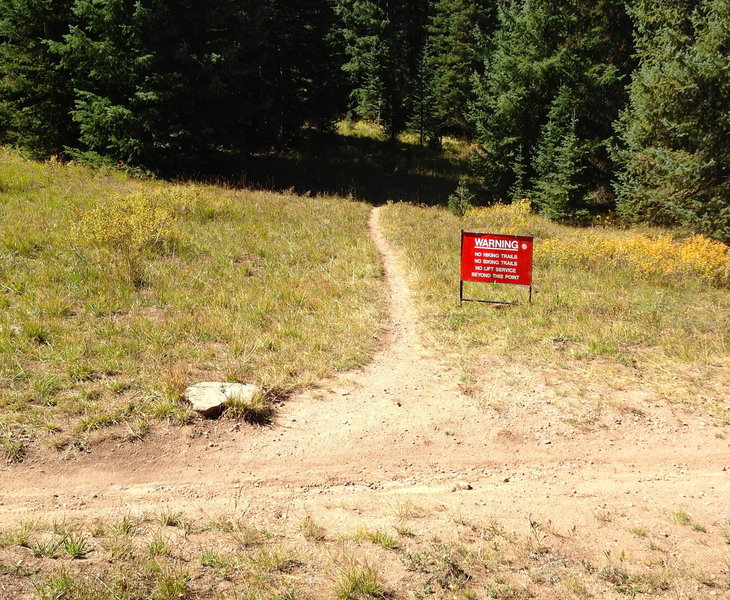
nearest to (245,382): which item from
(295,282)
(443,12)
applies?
(295,282)

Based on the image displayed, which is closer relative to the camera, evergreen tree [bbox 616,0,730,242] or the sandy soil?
the sandy soil

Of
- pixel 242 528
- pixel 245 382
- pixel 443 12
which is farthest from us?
pixel 443 12

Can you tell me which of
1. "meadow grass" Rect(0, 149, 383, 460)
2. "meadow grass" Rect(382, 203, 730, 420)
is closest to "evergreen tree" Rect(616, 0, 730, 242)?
"meadow grass" Rect(382, 203, 730, 420)

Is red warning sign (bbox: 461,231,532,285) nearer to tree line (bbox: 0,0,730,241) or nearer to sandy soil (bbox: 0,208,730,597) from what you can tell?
sandy soil (bbox: 0,208,730,597)

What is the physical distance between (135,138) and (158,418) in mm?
17103

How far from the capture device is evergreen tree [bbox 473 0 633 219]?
23.1 meters

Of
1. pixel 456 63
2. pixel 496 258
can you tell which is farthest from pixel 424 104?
pixel 496 258

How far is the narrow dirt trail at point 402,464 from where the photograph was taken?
5.64 meters

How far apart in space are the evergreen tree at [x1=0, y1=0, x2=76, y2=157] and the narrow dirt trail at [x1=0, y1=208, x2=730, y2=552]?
20105 mm

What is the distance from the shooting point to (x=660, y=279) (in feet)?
45.3

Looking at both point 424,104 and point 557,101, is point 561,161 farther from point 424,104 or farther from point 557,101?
point 424,104

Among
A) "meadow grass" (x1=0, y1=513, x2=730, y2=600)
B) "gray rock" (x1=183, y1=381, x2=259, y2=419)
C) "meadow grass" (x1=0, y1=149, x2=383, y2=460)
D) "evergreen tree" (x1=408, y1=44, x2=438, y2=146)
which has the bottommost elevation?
"meadow grass" (x1=0, y1=513, x2=730, y2=600)

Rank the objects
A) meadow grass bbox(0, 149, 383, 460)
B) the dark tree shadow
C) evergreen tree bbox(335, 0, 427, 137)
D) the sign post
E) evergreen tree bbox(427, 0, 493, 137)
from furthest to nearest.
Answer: evergreen tree bbox(427, 0, 493, 137), evergreen tree bbox(335, 0, 427, 137), the dark tree shadow, the sign post, meadow grass bbox(0, 149, 383, 460)

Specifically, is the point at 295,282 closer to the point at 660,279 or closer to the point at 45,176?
the point at 660,279
